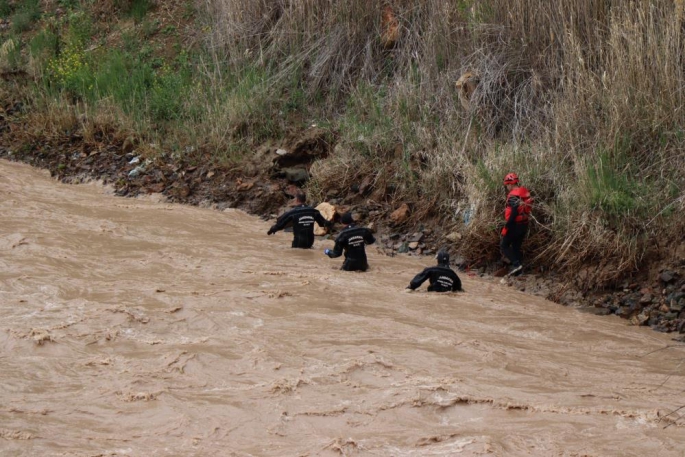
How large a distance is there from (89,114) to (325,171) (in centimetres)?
514

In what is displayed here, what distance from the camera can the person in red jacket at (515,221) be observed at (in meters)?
9.05

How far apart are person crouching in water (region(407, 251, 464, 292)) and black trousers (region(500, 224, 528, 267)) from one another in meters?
1.06

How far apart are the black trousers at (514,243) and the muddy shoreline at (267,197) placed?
0.21m

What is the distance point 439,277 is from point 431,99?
3.94 meters

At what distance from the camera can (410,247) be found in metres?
10.2


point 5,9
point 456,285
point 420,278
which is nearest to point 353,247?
point 420,278

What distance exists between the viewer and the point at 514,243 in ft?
30.3

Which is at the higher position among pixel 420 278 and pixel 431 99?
pixel 431 99

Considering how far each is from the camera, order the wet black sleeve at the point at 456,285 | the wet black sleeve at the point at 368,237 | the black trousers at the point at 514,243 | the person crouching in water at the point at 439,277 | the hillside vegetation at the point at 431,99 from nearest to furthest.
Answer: the person crouching in water at the point at 439,277
the wet black sleeve at the point at 456,285
the hillside vegetation at the point at 431,99
the black trousers at the point at 514,243
the wet black sleeve at the point at 368,237

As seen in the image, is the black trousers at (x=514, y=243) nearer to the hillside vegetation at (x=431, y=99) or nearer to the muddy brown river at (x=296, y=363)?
the hillside vegetation at (x=431, y=99)

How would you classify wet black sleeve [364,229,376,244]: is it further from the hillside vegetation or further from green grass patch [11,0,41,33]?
green grass patch [11,0,41,33]

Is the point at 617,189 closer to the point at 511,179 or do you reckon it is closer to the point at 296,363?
the point at 511,179

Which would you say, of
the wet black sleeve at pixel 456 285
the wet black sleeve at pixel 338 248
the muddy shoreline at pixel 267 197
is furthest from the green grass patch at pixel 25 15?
the wet black sleeve at pixel 456 285

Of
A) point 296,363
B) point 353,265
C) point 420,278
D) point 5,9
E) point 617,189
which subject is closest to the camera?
point 296,363
